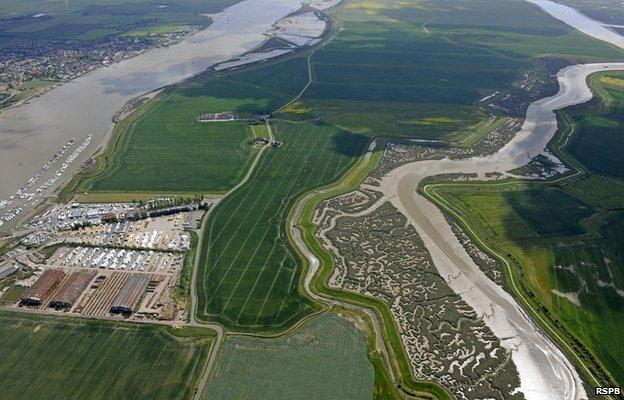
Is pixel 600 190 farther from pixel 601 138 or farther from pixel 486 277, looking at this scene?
pixel 486 277

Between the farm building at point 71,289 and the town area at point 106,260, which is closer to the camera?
the farm building at point 71,289

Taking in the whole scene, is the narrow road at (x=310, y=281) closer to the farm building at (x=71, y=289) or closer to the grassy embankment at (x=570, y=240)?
the grassy embankment at (x=570, y=240)

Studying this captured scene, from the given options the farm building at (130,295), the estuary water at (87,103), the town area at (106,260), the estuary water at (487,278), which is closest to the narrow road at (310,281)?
the estuary water at (487,278)

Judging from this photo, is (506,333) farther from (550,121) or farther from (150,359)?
(550,121)

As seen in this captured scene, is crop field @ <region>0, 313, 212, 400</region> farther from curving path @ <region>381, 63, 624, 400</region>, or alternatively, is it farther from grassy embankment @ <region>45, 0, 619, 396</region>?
curving path @ <region>381, 63, 624, 400</region>

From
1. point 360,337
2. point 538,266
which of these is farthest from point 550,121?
point 360,337

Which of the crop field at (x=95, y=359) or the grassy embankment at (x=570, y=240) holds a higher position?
the grassy embankment at (x=570, y=240)

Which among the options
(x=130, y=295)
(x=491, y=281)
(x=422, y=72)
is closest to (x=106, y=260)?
(x=130, y=295)
